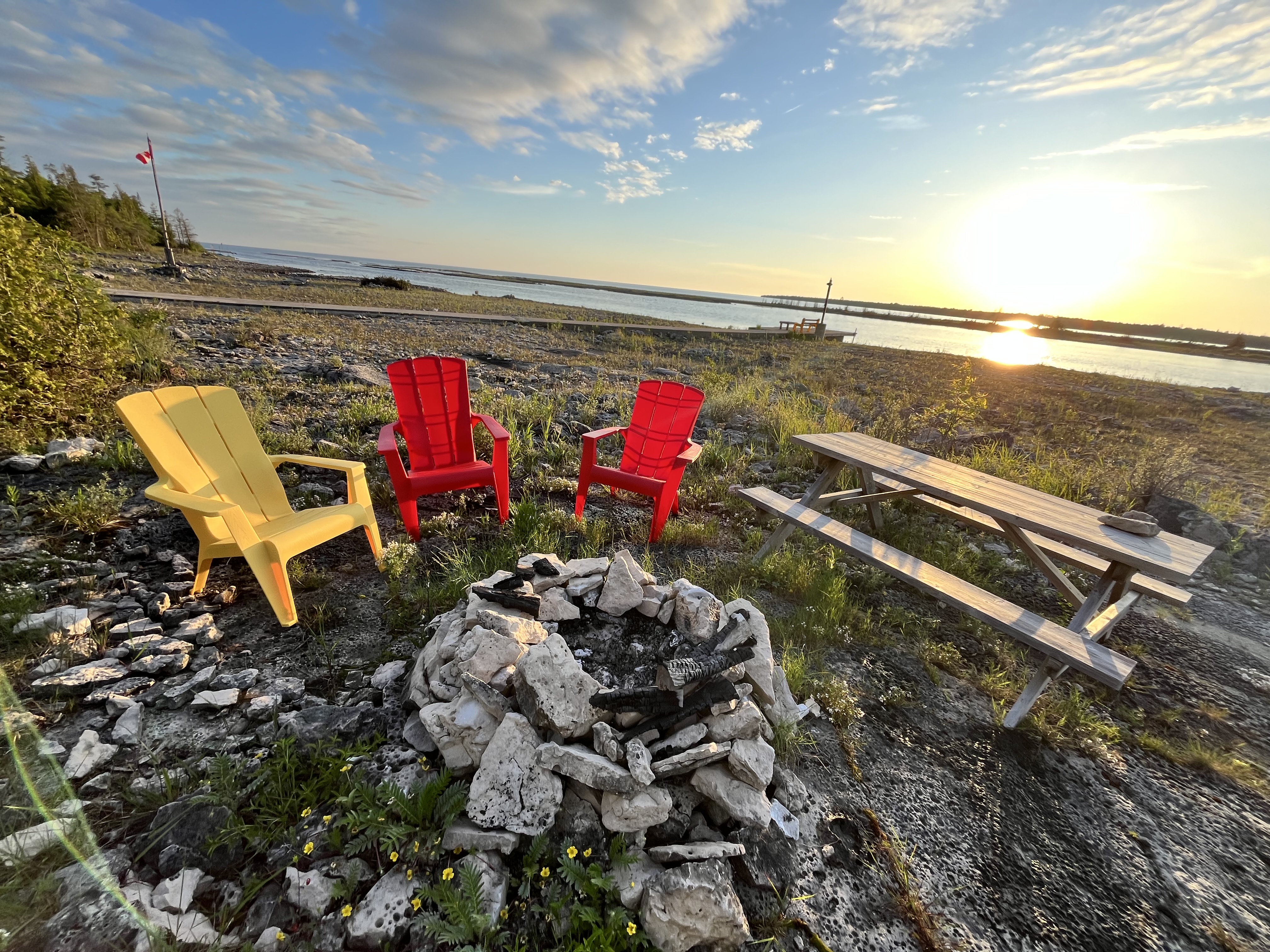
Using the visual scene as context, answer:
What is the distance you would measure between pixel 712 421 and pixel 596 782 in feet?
19.3

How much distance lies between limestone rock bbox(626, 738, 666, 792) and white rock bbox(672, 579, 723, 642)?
65 centimetres

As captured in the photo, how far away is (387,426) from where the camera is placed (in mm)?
3273

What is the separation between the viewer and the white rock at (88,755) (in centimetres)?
164

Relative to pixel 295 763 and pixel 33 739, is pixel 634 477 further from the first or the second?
pixel 33 739

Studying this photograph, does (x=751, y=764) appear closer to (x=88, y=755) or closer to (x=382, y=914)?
(x=382, y=914)

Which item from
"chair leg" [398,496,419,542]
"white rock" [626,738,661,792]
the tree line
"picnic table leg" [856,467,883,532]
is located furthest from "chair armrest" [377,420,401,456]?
the tree line

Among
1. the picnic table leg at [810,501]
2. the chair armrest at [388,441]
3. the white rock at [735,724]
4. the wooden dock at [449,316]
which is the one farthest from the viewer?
the wooden dock at [449,316]

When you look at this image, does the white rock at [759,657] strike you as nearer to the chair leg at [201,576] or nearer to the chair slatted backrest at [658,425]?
the chair slatted backrest at [658,425]

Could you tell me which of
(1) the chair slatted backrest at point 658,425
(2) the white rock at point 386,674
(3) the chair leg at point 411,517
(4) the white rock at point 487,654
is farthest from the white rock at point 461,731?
(1) the chair slatted backrest at point 658,425

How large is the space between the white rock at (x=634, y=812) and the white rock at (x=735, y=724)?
30 centimetres

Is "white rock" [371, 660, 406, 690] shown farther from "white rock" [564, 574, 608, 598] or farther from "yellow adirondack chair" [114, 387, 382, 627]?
"white rock" [564, 574, 608, 598]

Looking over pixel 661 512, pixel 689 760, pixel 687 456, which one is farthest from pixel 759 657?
pixel 687 456

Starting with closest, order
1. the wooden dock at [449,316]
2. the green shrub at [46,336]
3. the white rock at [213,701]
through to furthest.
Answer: the white rock at [213,701], the green shrub at [46,336], the wooden dock at [449,316]

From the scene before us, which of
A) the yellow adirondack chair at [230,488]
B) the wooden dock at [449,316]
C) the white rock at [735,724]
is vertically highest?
the wooden dock at [449,316]
